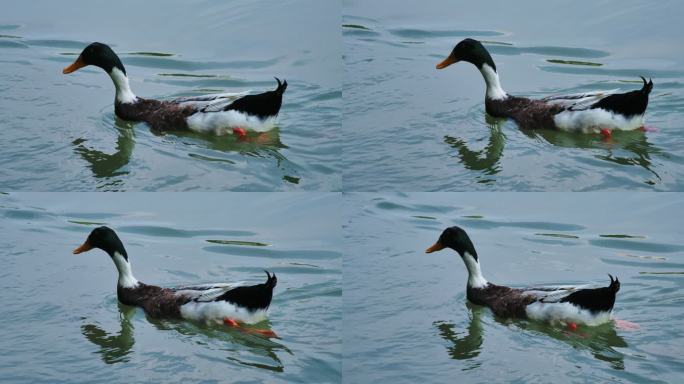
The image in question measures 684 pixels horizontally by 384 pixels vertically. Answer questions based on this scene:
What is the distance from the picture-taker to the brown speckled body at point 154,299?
10.4 m

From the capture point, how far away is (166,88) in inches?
453

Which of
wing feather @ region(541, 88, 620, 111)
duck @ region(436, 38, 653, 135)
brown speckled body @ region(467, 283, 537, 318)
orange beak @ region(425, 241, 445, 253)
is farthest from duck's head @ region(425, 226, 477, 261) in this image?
wing feather @ region(541, 88, 620, 111)

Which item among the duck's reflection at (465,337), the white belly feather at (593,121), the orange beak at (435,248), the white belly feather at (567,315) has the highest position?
the white belly feather at (593,121)

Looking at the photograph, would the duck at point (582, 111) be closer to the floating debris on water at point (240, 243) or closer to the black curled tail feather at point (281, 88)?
the black curled tail feather at point (281, 88)

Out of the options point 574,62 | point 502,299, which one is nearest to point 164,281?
point 502,299

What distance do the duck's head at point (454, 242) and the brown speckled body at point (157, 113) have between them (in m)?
1.82

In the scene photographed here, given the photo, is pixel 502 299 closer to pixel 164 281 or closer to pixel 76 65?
pixel 164 281

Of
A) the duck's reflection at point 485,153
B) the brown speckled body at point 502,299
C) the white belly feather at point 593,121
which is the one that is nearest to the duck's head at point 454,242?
the brown speckled body at point 502,299

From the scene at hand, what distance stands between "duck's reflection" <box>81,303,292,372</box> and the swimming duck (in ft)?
0.20

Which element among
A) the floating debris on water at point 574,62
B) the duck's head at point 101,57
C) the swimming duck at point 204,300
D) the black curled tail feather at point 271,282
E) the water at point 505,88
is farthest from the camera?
the floating debris on water at point 574,62

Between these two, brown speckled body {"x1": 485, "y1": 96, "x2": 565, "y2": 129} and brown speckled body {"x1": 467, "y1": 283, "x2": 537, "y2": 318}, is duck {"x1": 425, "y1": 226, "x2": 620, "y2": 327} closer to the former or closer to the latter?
brown speckled body {"x1": 467, "y1": 283, "x2": 537, "y2": 318}

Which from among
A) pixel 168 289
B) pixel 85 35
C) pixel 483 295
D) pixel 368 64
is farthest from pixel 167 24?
pixel 483 295

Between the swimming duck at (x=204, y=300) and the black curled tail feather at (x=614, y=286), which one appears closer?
the black curled tail feather at (x=614, y=286)

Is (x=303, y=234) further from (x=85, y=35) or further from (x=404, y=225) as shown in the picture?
(x=85, y=35)
